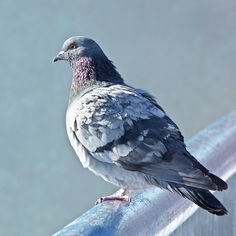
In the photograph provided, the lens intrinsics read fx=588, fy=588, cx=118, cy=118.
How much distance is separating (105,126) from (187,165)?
1.95ft

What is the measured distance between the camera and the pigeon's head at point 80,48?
3.72 m

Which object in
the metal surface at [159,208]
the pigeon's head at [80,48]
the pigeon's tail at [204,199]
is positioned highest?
the pigeon's head at [80,48]

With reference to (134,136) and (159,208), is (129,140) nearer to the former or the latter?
(134,136)

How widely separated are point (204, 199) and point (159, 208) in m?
0.44

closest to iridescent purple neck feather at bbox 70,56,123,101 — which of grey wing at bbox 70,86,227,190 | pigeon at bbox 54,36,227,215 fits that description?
pigeon at bbox 54,36,227,215

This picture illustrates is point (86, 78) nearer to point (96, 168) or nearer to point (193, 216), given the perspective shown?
point (96, 168)

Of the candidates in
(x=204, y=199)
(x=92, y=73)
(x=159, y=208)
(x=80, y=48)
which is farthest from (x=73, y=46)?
(x=159, y=208)

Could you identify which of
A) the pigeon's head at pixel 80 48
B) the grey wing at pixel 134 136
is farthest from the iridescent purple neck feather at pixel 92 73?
the grey wing at pixel 134 136

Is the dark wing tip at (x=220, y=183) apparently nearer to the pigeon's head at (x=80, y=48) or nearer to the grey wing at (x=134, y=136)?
the grey wing at (x=134, y=136)

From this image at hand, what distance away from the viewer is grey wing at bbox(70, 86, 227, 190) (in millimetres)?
2678

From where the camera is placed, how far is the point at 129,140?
115 inches

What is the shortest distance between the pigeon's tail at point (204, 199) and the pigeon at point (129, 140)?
6 centimetres

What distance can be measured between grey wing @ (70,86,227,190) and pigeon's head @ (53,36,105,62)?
0.56m

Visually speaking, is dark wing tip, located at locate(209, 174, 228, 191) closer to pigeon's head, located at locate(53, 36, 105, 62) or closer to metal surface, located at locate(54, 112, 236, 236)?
metal surface, located at locate(54, 112, 236, 236)
